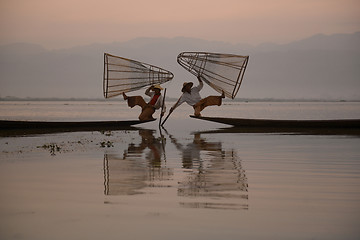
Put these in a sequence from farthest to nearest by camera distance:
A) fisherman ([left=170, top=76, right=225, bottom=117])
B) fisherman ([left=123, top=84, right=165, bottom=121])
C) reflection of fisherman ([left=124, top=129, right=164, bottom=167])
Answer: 1. fisherman ([left=123, top=84, right=165, bottom=121])
2. fisherman ([left=170, top=76, right=225, bottom=117])
3. reflection of fisherman ([left=124, top=129, right=164, bottom=167])

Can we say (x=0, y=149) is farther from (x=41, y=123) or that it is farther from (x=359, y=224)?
(x=359, y=224)

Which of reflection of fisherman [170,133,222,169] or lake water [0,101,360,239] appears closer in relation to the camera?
lake water [0,101,360,239]

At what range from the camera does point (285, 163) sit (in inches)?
393

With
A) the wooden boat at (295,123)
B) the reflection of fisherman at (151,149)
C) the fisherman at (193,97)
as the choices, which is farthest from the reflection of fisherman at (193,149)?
the wooden boat at (295,123)

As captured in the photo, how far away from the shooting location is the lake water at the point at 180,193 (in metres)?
5.25

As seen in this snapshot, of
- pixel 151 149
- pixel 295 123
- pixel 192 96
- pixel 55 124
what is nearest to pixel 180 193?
pixel 151 149

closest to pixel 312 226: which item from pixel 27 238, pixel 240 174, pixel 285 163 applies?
pixel 27 238

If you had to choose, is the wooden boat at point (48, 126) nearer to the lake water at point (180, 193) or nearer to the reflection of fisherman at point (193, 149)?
the reflection of fisherman at point (193, 149)

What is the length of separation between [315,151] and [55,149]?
5.68m

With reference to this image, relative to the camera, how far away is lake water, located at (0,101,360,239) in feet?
17.2

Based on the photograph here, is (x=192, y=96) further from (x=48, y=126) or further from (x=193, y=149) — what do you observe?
(x=193, y=149)

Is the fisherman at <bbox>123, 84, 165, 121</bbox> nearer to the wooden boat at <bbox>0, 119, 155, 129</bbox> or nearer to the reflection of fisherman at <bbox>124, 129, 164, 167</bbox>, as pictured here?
the wooden boat at <bbox>0, 119, 155, 129</bbox>

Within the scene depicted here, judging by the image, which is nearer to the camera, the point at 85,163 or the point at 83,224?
the point at 83,224

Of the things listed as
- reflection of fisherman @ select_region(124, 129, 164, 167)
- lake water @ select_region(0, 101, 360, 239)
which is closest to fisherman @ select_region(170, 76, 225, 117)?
reflection of fisherman @ select_region(124, 129, 164, 167)
